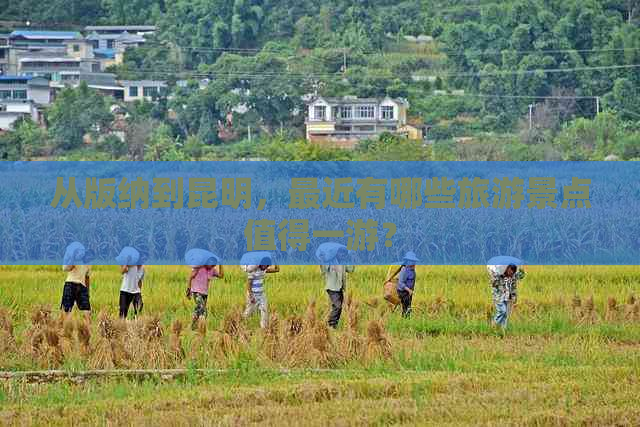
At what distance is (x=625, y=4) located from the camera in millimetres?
74688

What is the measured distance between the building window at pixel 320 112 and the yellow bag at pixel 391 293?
4681 centimetres

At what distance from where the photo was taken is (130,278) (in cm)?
1128

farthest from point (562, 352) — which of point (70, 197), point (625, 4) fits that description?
point (625, 4)

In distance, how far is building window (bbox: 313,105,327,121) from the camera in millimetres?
59000

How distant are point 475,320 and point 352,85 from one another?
168 ft

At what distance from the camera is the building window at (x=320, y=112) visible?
194 ft

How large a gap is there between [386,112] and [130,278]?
1939 inches

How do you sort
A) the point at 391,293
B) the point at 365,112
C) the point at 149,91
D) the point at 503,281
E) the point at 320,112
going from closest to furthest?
the point at 503,281
the point at 391,293
the point at 320,112
the point at 365,112
the point at 149,91

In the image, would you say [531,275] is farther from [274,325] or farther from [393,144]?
[393,144]

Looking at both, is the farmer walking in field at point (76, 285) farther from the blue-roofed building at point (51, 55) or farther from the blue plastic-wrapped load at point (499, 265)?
the blue-roofed building at point (51, 55)

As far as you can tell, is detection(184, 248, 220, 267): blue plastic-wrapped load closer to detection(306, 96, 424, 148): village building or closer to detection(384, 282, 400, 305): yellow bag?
detection(384, 282, 400, 305): yellow bag

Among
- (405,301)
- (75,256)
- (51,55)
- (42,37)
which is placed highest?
(42,37)

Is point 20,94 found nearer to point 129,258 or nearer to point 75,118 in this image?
point 75,118

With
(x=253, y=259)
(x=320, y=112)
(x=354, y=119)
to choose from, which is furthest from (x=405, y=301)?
(x=320, y=112)
